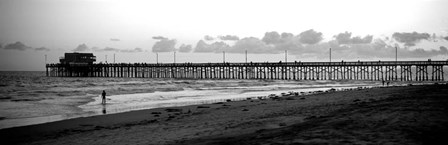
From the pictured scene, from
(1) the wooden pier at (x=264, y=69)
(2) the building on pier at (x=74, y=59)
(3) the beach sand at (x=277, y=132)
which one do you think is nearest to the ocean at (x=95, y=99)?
(3) the beach sand at (x=277, y=132)

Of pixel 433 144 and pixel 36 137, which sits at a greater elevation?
pixel 433 144

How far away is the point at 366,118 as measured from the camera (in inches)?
311

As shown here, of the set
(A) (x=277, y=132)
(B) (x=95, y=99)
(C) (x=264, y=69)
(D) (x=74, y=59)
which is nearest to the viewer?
(A) (x=277, y=132)

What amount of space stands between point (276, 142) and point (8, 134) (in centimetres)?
807

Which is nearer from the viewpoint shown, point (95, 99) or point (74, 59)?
point (95, 99)

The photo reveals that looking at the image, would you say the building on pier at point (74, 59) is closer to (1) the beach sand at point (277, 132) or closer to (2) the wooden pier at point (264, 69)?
(2) the wooden pier at point (264, 69)

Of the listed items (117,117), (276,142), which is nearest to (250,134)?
(276,142)

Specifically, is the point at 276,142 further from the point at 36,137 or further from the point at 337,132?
the point at 36,137

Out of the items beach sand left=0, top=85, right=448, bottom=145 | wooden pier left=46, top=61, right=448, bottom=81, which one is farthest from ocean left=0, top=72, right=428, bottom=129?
wooden pier left=46, top=61, right=448, bottom=81

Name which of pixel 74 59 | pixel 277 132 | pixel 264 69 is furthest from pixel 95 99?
pixel 74 59

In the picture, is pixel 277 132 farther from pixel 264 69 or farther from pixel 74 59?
pixel 74 59

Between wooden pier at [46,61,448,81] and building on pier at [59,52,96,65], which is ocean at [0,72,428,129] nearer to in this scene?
wooden pier at [46,61,448,81]

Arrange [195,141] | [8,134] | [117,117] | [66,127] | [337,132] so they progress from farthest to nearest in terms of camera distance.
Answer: [117,117], [66,127], [8,134], [195,141], [337,132]

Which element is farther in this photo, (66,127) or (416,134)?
(66,127)
